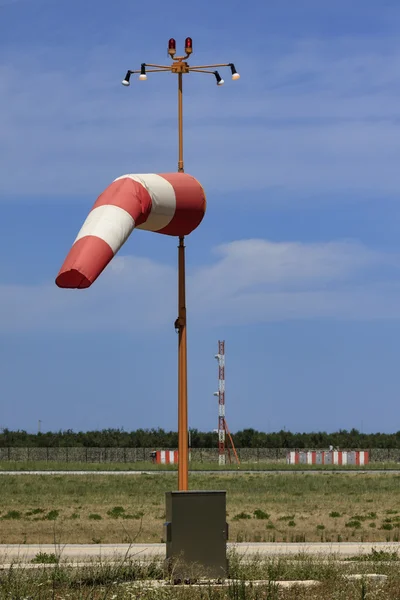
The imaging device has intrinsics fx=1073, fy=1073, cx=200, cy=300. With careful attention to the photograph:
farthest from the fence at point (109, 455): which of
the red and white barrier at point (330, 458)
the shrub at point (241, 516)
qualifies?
the shrub at point (241, 516)

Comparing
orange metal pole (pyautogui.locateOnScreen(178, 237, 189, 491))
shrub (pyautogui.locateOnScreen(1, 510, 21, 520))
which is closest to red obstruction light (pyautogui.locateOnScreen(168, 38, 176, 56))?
orange metal pole (pyautogui.locateOnScreen(178, 237, 189, 491))

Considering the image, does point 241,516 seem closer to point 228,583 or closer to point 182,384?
point 182,384

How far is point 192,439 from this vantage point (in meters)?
113

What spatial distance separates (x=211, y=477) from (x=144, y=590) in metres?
44.6

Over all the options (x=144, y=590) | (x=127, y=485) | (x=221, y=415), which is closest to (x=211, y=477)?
(x=127, y=485)

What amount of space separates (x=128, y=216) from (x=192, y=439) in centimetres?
9879

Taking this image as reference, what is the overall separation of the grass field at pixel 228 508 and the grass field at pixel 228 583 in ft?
5.49

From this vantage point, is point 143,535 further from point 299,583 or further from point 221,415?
point 221,415

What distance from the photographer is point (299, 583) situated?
52.3 ft

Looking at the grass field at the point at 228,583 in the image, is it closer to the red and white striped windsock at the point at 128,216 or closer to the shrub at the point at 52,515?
the red and white striped windsock at the point at 128,216

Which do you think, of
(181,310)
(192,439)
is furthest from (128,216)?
(192,439)

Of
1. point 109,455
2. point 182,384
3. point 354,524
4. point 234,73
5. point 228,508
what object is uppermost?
point 234,73

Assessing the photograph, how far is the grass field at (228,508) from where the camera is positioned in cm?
2891

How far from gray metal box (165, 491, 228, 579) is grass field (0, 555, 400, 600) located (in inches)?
15.4
